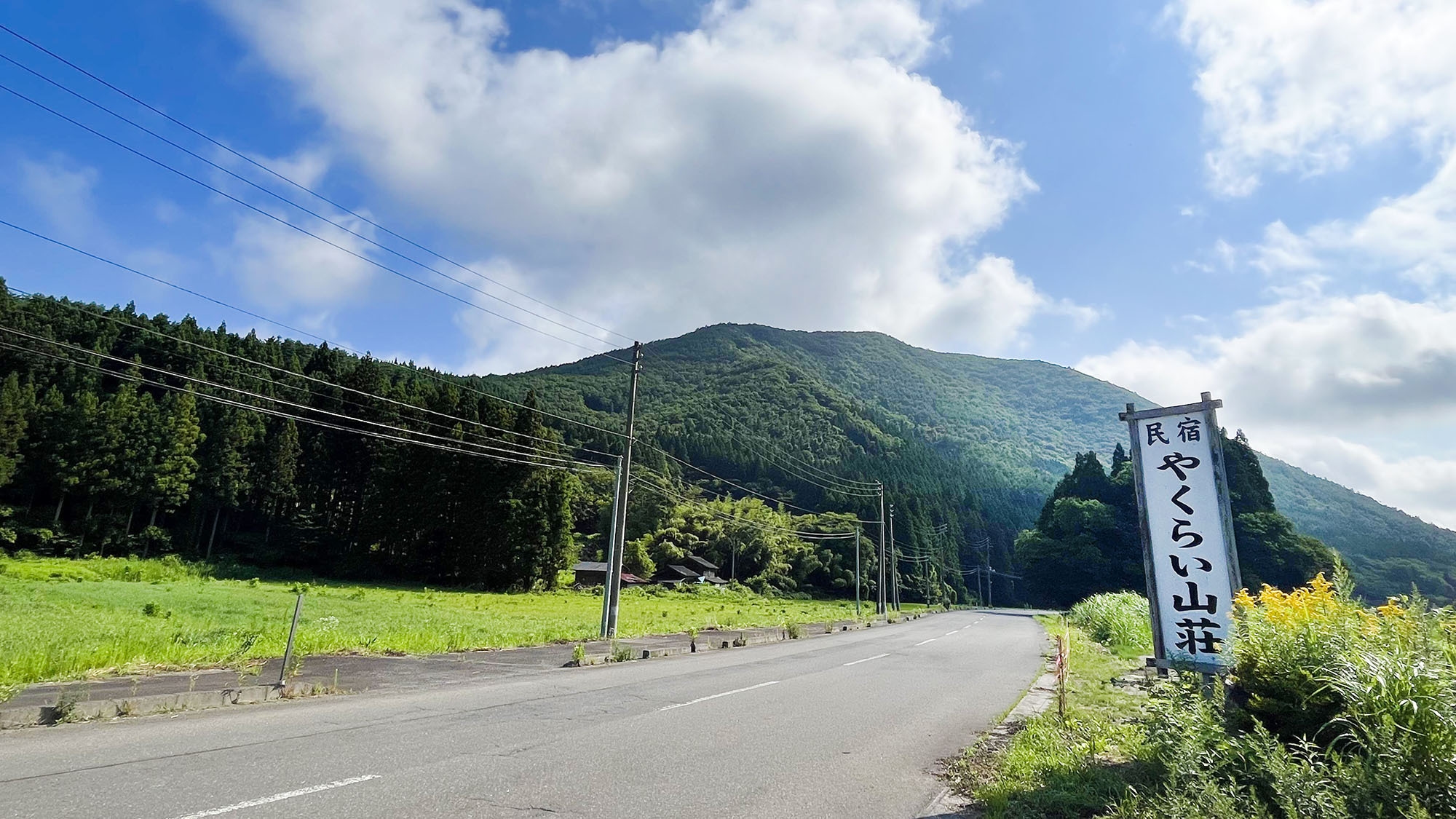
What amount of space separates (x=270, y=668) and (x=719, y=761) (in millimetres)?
9403

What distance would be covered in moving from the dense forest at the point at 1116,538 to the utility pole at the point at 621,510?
45.2 m

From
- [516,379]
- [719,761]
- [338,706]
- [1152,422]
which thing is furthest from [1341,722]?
[516,379]

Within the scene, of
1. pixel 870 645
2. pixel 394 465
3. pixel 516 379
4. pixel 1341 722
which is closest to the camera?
pixel 1341 722

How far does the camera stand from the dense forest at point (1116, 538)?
52.6m

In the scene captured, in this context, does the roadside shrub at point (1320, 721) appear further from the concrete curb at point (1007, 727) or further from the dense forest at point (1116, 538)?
the dense forest at point (1116, 538)

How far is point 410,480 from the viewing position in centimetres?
5397

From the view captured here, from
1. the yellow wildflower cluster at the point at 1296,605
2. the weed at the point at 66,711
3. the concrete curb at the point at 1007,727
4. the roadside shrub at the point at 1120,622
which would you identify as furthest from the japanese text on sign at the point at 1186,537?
the weed at the point at 66,711

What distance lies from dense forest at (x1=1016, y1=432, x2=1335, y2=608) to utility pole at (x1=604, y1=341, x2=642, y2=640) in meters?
45.2

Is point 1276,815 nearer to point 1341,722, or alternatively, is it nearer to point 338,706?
point 1341,722

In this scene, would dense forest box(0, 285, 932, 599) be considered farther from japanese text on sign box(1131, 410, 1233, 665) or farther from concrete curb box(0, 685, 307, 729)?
japanese text on sign box(1131, 410, 1233, 665)

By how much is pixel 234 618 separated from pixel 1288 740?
88.3 ft

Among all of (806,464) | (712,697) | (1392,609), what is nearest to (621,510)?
(712,697)

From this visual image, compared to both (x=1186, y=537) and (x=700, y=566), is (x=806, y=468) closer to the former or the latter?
(x=700, y=566)

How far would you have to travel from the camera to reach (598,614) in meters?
32.5
